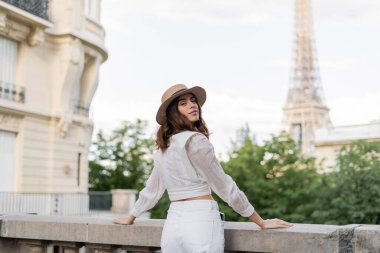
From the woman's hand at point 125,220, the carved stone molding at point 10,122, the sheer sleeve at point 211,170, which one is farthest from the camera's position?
the carved stone molding at point 10,122

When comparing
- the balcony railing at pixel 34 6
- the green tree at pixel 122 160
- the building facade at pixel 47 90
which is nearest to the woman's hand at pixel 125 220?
the building facade at pixel 47 90

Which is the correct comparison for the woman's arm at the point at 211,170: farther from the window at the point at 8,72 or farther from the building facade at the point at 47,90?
the window at the point at 8,72

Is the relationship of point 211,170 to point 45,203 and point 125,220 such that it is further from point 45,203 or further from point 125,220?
point 45,203

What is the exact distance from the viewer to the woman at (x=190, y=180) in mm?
3252

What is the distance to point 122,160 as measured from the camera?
34.3 meters

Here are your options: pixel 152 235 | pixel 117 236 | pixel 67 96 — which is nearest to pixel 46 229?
pixel 117 236

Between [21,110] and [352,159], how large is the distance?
12.8 metres

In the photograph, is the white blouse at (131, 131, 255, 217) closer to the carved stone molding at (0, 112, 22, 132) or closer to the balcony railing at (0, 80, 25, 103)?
the carved stone molding at (0, 112, 22, 132)

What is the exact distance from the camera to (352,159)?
22641 mm

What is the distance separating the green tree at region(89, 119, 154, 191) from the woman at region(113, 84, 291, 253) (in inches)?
1191

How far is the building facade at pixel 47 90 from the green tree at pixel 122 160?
11333 millimetres

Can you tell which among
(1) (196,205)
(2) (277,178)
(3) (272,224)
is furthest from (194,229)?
(2) (277,178)

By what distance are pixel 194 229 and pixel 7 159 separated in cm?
1660

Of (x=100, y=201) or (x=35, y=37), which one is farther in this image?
(x=100, y=201)
